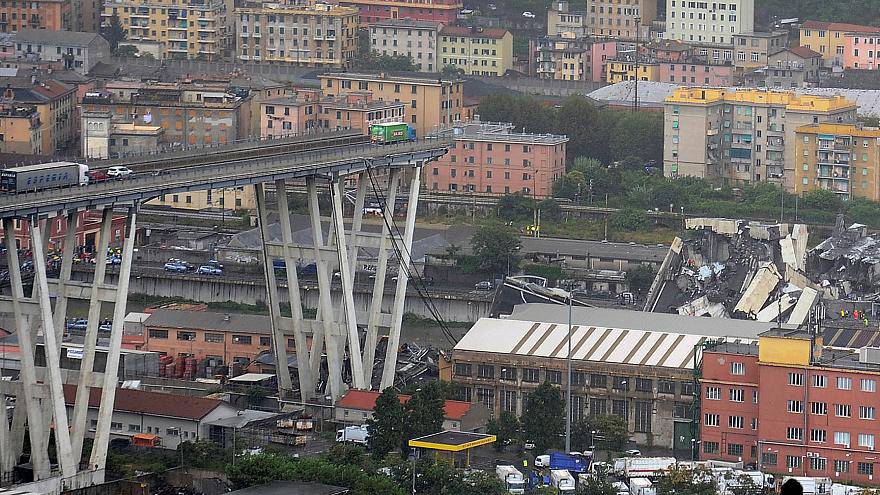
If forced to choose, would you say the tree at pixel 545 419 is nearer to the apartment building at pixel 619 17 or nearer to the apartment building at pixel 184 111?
the apartment building at pixel 184 111

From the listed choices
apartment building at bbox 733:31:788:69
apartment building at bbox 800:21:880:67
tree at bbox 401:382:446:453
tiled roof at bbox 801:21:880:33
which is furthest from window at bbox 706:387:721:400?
tiled roof at bbox 801:21:880:33

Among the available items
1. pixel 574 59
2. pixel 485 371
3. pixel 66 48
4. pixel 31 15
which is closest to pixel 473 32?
pixel 574 59

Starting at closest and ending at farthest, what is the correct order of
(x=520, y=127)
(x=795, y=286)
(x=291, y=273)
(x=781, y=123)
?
(x=291, y=273) < (x=795, y=286) < (x=781, y=123) < (x=520, y=127)

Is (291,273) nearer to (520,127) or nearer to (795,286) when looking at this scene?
(795,286)

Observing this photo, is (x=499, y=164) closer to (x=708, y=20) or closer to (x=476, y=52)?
(x=476, y=52)

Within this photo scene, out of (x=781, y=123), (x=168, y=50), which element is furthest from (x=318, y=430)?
(x=168, y=50)

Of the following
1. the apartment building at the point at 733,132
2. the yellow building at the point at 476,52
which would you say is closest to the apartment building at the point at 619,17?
the yellow building at the point at 476,52

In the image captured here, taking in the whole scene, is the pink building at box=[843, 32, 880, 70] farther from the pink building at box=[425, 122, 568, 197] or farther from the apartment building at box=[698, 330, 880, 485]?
the apartment building at box=[698, 330, 880, 485]
